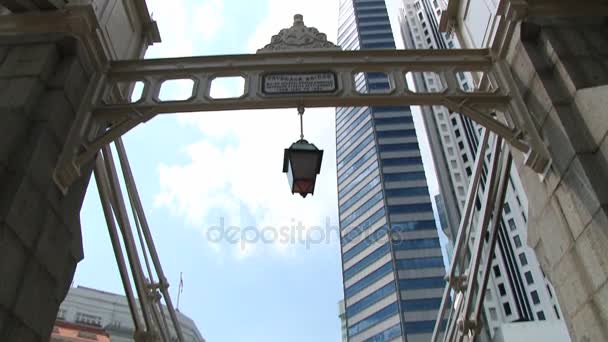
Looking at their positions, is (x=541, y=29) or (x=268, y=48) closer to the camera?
(x=541, y=29)

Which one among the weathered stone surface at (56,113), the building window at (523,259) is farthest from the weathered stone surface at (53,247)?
the building window at (523,259)

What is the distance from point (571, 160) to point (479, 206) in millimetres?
65080

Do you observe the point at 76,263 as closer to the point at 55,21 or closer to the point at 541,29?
the point at 55,21

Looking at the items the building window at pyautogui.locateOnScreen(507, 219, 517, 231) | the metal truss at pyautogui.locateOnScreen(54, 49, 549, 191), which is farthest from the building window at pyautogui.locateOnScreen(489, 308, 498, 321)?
the metal truss at pyautogui.locateOnScreen(54, 49, 549, 191)

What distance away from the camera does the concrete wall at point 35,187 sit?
15.0 feet

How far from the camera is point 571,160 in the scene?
5.37 meters

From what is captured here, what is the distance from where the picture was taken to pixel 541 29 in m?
6.33

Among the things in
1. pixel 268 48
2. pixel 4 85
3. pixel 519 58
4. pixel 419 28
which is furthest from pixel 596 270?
pixel 419 28

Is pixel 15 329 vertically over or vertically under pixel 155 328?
under

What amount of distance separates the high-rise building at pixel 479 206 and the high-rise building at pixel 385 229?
A: 4.50 meters

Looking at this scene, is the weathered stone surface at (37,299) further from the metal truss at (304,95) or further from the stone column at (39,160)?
the metal truss at (304,95)

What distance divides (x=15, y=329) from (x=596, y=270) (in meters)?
5.78

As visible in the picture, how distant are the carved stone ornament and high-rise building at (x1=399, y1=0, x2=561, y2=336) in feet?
165

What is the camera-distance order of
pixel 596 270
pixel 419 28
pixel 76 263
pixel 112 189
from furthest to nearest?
pixel 419 28, pixel 112 189, pixel 76 263, pixel 596 270
